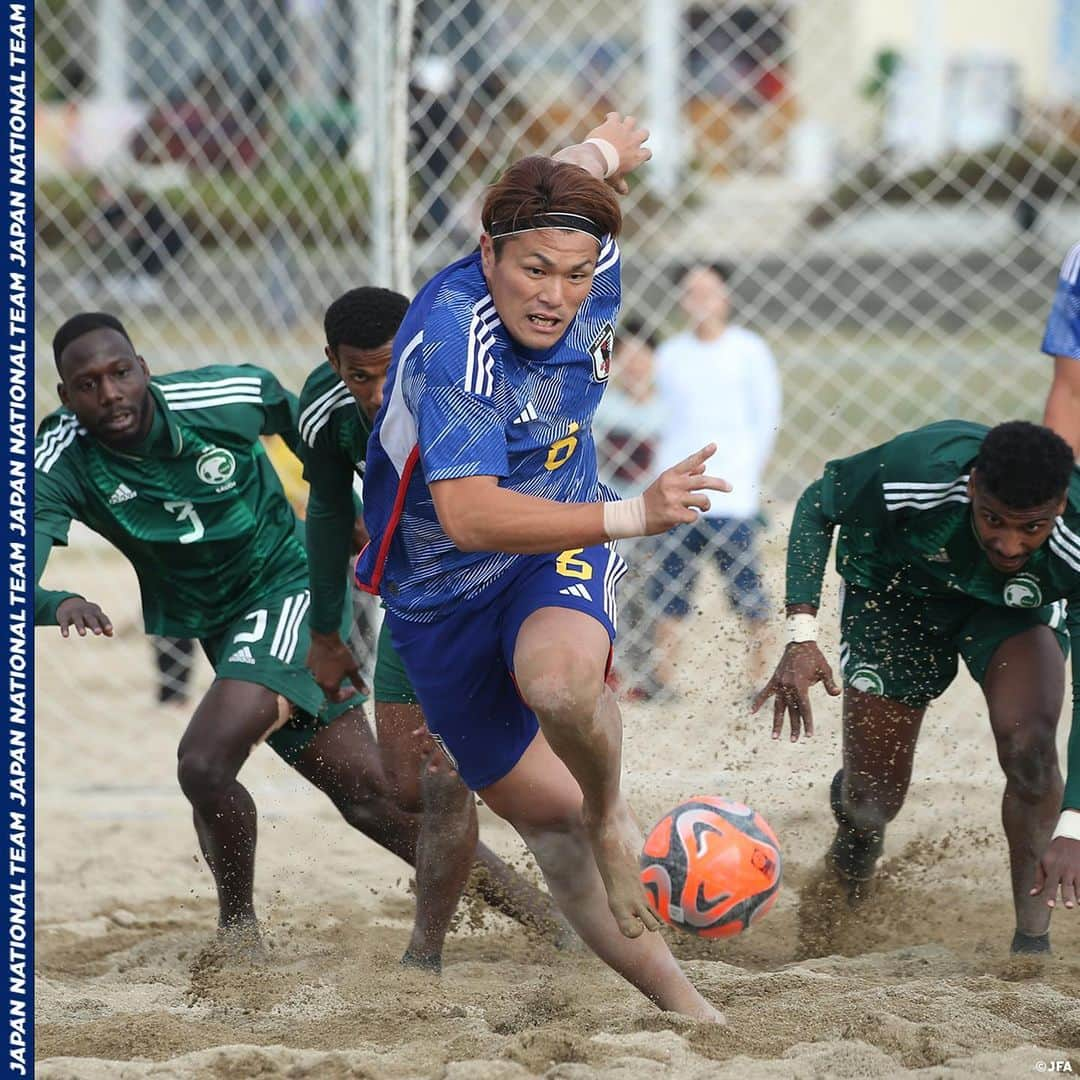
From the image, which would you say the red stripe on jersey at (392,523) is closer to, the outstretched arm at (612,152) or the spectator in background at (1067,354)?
the outstretched arm at (612,152)

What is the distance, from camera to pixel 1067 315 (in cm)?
488

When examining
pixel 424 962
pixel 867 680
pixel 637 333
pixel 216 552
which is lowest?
pixel 424 962

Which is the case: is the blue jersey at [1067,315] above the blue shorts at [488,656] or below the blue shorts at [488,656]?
above

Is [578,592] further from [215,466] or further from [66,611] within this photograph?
[215,466]

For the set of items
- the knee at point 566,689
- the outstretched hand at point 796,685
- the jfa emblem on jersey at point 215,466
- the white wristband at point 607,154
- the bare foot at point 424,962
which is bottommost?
the bare foot at point 424,962

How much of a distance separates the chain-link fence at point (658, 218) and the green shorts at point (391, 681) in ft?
8.44

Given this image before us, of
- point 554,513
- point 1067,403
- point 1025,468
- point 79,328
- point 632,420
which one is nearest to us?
point 554,513

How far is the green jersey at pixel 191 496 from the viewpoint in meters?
4.55

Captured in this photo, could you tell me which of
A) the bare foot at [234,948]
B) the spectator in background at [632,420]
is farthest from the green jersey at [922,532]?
the spectator in background at [632,420]

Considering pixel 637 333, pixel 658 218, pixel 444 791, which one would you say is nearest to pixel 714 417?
pixel 637 333

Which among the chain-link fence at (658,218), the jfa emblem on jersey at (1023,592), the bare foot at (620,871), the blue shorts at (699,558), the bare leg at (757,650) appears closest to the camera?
the bare foot at (620,871)

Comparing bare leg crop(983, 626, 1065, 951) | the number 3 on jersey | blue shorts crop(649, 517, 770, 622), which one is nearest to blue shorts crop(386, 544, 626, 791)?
the number 3 on jersey

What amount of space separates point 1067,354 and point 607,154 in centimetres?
177
